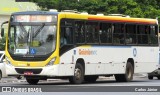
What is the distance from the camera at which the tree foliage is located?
6356 cm

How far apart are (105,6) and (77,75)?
33.6 metres

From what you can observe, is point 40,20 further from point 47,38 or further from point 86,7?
point 86,7

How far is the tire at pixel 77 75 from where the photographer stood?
30.7 m

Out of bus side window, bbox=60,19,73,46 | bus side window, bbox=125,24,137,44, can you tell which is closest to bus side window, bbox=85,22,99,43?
bus side window, bbox=60,19,73,46

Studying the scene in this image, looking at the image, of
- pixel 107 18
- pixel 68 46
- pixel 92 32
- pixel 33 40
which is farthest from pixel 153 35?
pixel 33 40

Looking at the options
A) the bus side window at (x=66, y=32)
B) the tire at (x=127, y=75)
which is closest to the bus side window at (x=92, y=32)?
the bus side window at (x=66, y=32)

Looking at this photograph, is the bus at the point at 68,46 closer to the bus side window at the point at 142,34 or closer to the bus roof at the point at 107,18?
the bus roof at the point at 107,18

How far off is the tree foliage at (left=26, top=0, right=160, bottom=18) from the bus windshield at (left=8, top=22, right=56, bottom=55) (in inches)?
1310

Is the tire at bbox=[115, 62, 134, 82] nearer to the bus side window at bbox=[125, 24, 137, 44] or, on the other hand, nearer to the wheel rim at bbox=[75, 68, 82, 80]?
the bus side window at bbox=[125, 24, 137, 44]

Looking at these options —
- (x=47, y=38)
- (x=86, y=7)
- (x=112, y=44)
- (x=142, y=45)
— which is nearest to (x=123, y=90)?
(x=47, y=38)

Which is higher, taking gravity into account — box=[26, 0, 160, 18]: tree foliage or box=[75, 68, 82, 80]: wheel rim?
box=[26, 0, 160, 18]: tree foliage

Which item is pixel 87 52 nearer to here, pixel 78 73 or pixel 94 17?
pixel 78 73

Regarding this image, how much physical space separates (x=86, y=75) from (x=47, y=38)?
329 centimetres

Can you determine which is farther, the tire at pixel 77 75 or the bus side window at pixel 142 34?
the bus side window at pixel 142 34
